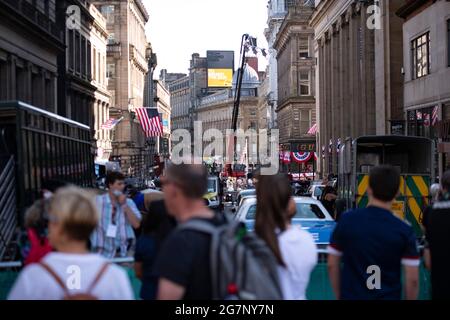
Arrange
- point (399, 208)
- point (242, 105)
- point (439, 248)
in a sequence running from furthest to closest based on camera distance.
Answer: point (242, 105) → point (399, 208) → point (439, 248)

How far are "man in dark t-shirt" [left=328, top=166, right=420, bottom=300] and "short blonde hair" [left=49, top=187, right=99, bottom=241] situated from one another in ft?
7.72

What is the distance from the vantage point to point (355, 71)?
2271 inches

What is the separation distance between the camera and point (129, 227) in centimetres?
895

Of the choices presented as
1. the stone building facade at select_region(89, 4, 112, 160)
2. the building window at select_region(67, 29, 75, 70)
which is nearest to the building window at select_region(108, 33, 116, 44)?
the stone building facade at select_region(89, 4, 112, 160)

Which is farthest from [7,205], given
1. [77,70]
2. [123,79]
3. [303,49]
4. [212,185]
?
[303,49]

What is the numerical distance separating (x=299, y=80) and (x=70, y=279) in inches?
3537

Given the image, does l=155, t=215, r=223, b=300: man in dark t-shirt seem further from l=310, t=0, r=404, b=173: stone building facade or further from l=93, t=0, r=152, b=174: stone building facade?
l=93, t=0, r=152, b=174: stone building facade

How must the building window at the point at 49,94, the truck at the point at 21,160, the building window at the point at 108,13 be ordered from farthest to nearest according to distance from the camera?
the building window at the point at 108,13 → the building window at the point at 49,94 → the truck at the point at 21,160

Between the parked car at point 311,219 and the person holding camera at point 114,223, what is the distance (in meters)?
5.44

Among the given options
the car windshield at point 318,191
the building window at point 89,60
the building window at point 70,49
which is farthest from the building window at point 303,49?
the car windshield at point 318,191

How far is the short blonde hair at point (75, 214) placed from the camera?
433 centimetres

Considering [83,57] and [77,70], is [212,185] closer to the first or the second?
[77,70]

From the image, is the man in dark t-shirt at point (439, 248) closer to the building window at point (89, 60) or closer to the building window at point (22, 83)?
the building window at point (22, 83)

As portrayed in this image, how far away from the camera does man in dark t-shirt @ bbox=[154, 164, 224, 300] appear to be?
4516 millimetres
